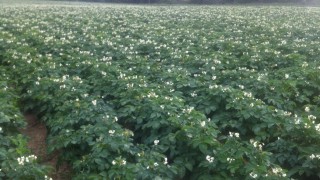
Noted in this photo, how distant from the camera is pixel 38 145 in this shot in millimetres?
7398

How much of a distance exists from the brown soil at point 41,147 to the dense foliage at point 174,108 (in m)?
0.25

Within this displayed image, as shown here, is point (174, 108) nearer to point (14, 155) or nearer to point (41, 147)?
point (14, 155)

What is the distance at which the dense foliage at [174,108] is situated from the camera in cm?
507

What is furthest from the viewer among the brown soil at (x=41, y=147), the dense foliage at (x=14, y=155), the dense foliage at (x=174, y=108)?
the brown soil at (x=41, y=147)

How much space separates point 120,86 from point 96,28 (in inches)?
385

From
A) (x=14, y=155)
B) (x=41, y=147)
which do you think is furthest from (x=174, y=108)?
(x=41, y=147)

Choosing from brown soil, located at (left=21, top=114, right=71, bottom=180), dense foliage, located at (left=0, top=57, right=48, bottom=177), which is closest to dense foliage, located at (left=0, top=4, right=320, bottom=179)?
brown soil, located at (left=21, top=114, right=71, bottom=180)

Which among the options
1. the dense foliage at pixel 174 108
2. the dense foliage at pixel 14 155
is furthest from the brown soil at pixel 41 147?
the dense foliage at pixel 14 155

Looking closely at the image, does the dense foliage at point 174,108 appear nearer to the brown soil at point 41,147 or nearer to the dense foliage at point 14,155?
the brown soil at point 41,147

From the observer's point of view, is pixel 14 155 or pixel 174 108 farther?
pixel 174 108

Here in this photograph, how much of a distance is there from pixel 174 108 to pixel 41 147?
256cm

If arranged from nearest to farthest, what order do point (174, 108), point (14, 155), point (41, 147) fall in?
1. point (14, 155)
2. point (174, 108)
3. point (41, 147)

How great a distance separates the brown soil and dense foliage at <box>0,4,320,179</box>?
0.82 ft

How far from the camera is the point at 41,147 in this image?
7.28 m
